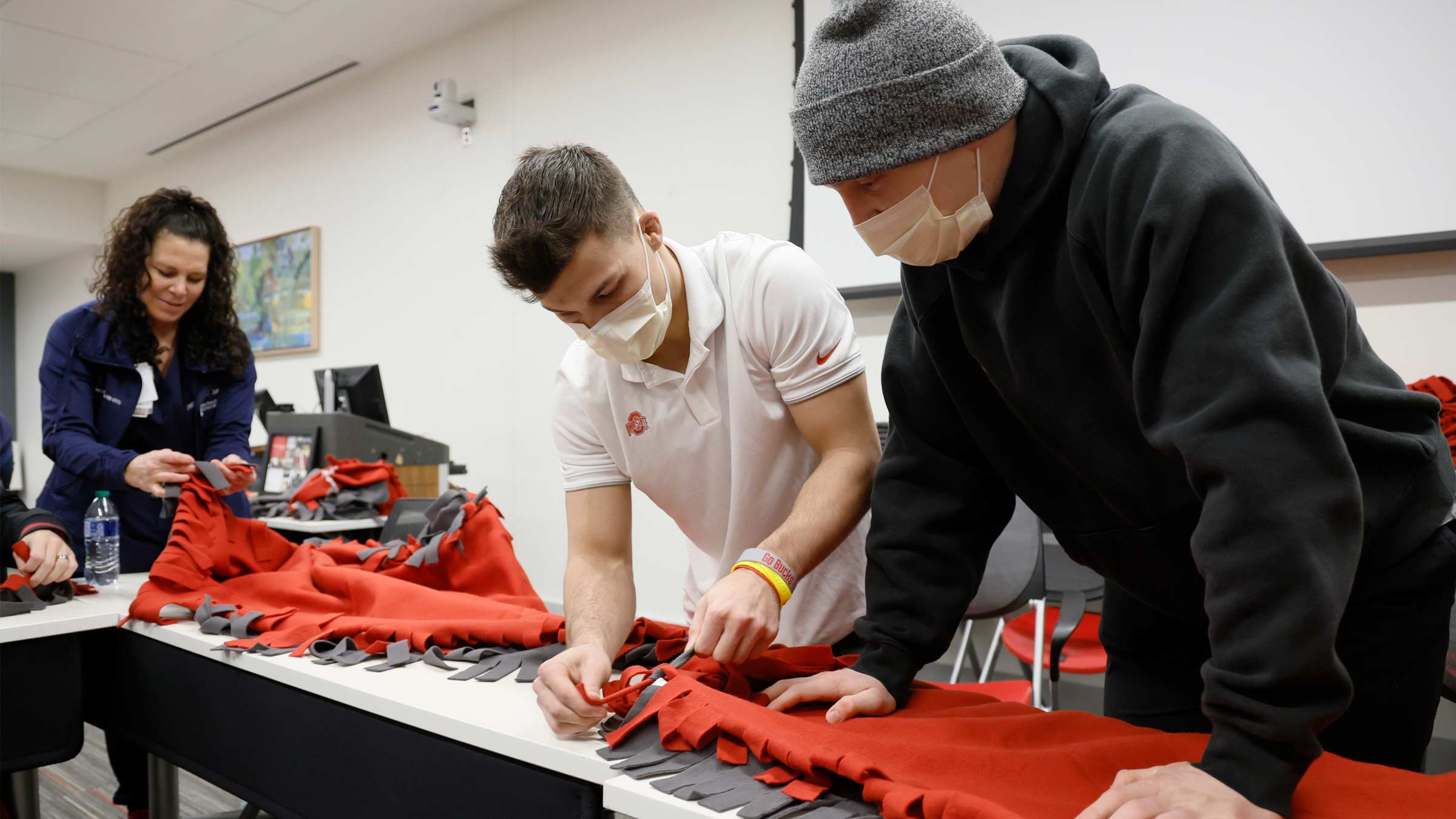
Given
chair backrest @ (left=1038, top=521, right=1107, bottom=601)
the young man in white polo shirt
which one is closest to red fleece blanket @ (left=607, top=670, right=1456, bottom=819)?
the young man in white polo shirt

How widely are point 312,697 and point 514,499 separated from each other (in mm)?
3591

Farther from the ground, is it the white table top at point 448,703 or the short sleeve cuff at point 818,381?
the short sleeve cuff at point 818,381

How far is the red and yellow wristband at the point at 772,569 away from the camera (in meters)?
1.06

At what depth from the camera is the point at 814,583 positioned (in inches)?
55.1

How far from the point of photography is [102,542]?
2016mm

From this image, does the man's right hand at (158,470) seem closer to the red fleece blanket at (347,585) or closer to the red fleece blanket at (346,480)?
the red fleece blanket at (347,585)

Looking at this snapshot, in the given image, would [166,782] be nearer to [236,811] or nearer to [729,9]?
[236,811]

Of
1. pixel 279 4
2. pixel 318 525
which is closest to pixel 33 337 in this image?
pixel 279 4

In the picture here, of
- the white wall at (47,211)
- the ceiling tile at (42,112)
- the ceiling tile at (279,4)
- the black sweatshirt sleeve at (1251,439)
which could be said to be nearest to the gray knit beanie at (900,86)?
the black sweatshirt sleeve at (1251,439)

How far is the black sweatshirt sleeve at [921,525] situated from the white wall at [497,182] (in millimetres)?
2472

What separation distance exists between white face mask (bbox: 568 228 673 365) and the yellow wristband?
1.22 feet

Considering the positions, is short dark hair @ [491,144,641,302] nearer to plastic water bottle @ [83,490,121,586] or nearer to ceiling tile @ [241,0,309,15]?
plastic water bottle @ [83,490,121,586]

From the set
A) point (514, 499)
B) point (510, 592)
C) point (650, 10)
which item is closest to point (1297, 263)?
point (510, 592)

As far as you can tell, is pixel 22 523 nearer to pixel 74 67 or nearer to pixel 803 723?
pixel 803 723
